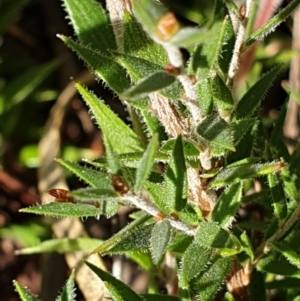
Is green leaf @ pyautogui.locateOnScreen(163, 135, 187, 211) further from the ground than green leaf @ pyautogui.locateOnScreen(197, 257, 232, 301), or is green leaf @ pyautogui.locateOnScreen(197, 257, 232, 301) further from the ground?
green leaf @ pyautogui.locateOnScreen(163, 135, 187, 211)

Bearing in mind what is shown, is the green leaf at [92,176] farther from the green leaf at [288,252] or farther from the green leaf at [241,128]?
the green leaf at [288,252]

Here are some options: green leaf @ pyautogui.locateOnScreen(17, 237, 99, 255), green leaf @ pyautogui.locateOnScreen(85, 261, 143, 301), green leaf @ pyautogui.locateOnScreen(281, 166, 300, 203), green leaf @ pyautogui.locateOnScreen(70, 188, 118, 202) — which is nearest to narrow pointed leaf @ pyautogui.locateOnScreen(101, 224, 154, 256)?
green leaf @ pyautogui.locateOnScreen(85, 261, 143, 301)

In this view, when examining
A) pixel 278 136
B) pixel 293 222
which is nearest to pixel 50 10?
pixel 278 136

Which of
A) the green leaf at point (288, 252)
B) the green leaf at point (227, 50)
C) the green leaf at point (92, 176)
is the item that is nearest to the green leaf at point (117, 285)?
the green leaf at point (92, 176)

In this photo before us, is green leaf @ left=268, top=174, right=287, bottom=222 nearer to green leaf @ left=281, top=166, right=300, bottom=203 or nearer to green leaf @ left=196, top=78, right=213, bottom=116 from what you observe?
green leaf @ left=281, top=166, right=300, bottom=203

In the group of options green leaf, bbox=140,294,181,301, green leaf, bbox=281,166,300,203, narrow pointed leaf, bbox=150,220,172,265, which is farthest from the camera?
green leaf, bbox=140,294,181,301

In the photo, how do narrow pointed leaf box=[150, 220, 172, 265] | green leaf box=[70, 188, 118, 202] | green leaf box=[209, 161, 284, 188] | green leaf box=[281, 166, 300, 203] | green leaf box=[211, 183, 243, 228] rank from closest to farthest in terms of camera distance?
1. green leaf box=[70, 188, 118, 202]
2. narrow pointed leaf box=[150, 220, 172, 265]
3. green leaf box=[209, 161, 284, 188]
4. green leaf box=[211, 183, 243, 228]
5. green leaf box=[281, 166, 300, 203]

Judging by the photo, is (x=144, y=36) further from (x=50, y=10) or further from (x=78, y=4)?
(x=50, y=10)
